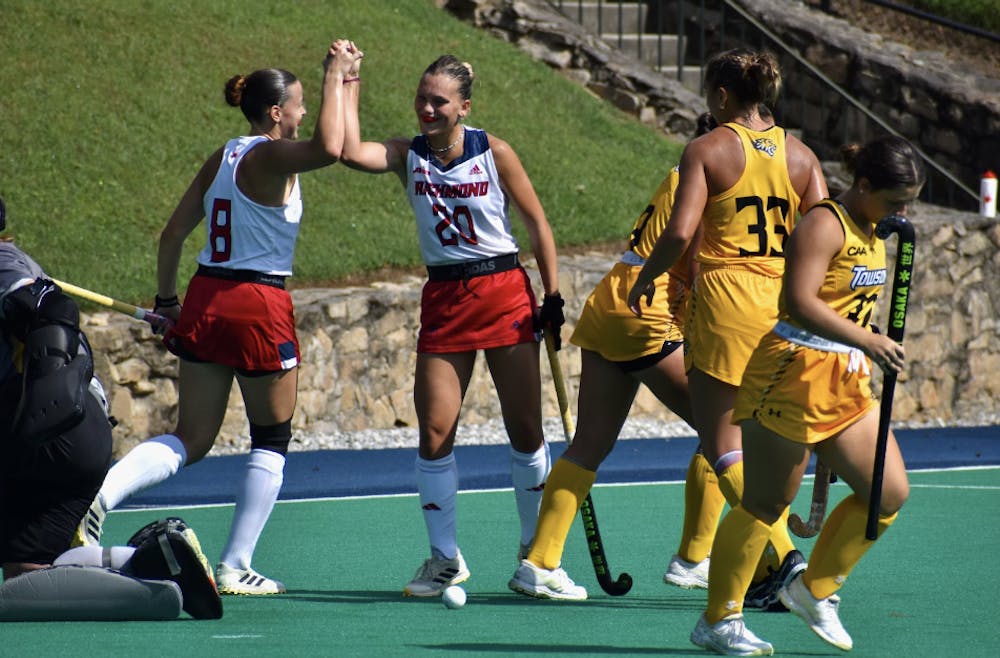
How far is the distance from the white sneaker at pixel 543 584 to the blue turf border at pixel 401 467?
155 inches

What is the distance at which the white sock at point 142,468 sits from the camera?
22.1 feet

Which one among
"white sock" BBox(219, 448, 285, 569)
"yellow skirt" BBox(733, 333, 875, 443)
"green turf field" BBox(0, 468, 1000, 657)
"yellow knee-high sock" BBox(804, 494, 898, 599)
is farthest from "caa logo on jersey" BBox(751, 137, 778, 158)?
"white sock" BBox(219, 448, 285, 569)

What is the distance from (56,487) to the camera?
20.3ft

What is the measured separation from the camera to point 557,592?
6.73 meters

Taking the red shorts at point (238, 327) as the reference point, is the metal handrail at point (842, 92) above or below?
below

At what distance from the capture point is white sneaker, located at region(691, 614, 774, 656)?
17.9ft

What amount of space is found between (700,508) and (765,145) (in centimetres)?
157

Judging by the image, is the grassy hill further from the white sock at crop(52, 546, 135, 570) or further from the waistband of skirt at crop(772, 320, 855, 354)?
the waistband of skirt at crop(772, 320, 855, 354)

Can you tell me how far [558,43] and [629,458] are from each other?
7739 mm

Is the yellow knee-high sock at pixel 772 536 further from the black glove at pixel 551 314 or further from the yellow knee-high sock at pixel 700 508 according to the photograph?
the black glove at pixel 551 314

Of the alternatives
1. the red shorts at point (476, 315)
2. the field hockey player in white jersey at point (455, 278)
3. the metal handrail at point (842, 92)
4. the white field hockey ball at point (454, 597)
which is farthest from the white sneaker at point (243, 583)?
the metal handrail at point (842, 92)

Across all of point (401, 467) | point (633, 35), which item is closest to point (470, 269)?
point (401, 467)

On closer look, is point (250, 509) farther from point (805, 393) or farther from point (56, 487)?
point (805, 393)

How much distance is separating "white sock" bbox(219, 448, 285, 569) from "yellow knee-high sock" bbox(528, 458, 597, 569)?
1.14 m
